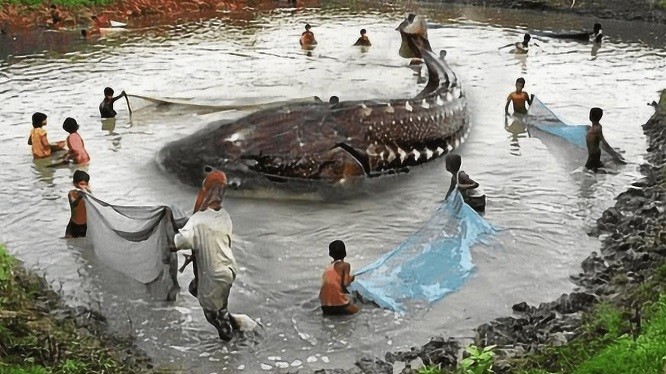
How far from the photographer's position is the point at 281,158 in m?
11.4

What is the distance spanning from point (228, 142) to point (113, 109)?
212 inches

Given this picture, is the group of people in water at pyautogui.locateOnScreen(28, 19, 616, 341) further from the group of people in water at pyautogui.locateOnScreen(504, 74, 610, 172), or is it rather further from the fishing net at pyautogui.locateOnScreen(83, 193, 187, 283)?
the group of people in water at pyautogui.locateOnScreen(504, 74, 610, 172)

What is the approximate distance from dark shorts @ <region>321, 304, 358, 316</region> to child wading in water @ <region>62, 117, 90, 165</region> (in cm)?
671

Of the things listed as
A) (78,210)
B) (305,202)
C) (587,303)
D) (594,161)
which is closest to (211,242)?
(78,210)

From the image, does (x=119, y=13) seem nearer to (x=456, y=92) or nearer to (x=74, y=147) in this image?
(x=74, y=147)

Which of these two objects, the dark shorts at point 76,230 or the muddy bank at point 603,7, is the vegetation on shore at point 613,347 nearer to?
the dark shorts at point 76,230

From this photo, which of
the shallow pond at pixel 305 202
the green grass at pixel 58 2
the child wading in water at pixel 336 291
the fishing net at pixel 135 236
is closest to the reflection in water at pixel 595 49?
the shallow pond at pixel 305 202

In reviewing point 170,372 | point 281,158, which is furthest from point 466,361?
point 281,158

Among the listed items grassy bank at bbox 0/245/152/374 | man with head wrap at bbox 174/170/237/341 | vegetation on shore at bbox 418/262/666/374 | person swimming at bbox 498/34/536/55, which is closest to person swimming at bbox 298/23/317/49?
person swimming at bbox 498/34/536/55

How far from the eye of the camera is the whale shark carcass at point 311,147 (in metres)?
11.4

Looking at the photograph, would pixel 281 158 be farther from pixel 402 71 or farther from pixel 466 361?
pixel 402 71

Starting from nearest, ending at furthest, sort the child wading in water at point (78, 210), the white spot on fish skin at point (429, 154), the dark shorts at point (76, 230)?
the child wading in water at point (78, 210), the dark shorts at point (76, 230), the white spot on fish skin at point (429, 154)

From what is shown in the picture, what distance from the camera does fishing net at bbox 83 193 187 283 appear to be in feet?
25.7

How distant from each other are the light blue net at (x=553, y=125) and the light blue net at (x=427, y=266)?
4780 millimetres
